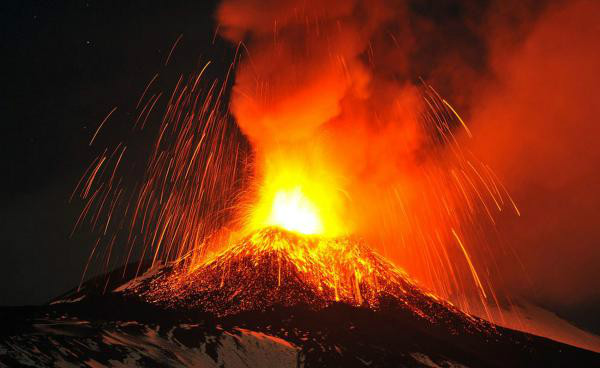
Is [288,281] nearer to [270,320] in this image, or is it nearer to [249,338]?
[270,320]

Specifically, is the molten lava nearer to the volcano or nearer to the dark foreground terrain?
the volcano

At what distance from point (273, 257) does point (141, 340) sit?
113ft

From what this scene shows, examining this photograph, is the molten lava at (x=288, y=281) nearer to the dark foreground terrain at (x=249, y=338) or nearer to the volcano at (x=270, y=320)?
the volcano at (x=270, y=320)

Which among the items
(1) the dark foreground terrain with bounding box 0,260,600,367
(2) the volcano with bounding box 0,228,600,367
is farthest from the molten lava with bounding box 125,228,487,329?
(1) the dark foreground terrain with bounding box 0,260,600,367

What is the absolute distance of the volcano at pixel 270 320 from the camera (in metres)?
45.5

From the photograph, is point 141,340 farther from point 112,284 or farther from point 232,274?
point 112,284

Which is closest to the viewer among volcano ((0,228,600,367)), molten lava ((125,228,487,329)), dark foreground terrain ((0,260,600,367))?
dark foreground terrain ((0,260,600,367))

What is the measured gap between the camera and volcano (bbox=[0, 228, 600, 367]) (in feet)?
149

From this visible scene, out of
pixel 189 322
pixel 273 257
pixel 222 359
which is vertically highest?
pixel 273 257

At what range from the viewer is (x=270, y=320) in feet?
216

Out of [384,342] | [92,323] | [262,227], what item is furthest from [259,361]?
[262,227]

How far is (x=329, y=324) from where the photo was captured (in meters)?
67.8

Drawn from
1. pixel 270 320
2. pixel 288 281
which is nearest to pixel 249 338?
pixel 270 320

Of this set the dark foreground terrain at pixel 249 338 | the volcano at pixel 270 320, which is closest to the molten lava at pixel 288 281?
the volcano at pixel 270 320
